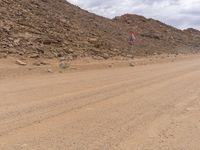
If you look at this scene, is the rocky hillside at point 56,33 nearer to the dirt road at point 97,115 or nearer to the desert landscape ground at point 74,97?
the desert landscape ground at point 74,97

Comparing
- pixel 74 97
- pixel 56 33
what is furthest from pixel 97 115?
pixel 56 33

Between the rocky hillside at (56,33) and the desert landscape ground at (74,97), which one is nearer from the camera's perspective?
the desert landscape ground at (74,97)

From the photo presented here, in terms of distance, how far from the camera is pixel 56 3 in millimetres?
30844

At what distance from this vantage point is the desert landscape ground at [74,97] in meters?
7.26

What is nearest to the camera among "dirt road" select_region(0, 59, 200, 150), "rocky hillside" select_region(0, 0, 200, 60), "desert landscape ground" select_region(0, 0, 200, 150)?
"dirt road" select_region(0, 59, 200, 150)

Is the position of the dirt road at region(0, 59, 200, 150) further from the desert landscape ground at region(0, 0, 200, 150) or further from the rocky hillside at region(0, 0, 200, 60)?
the rocky hillside at region(0, 0, 200, 60)

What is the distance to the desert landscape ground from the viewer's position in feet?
23.8

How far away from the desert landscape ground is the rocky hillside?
71 mm

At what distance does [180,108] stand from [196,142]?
3027mm

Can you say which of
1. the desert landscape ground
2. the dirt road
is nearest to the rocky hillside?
the desert landscape ground

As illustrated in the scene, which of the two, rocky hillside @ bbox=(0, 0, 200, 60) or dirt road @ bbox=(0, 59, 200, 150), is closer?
dirt road @ bbox=(0, 59, 200, 150)

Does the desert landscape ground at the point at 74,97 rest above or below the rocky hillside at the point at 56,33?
below

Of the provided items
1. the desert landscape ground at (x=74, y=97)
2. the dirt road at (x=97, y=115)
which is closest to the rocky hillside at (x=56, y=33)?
the desert landscape ground at (x=74, y=97)

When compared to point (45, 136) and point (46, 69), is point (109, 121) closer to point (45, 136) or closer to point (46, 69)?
point (45, 136)
